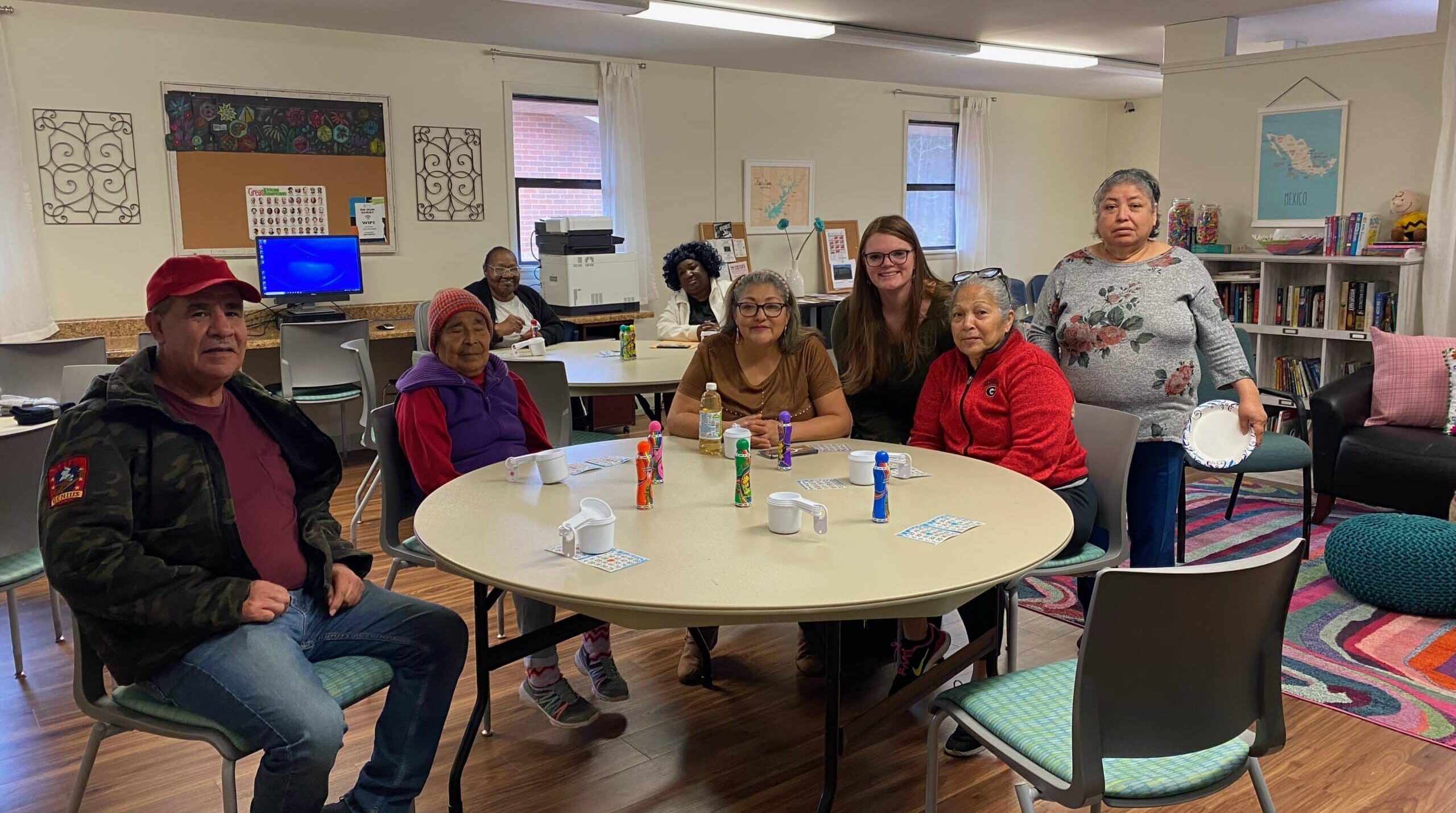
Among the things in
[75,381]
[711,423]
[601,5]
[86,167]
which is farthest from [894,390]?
[86,167]

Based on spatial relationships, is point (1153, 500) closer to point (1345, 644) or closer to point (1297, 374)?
point (1345, 644)

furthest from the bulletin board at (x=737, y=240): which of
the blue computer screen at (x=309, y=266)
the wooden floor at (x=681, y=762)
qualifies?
the wooden floor at (x=681, y=762)

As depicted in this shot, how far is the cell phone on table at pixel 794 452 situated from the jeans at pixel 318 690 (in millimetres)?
953

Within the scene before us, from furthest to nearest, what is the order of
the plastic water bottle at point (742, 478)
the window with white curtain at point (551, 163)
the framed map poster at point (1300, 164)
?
1. the window with white curtain at point (551, 163)
2. the framed map poster at point (1300, 164)
3. the plastic water bottle at point (742, 478)

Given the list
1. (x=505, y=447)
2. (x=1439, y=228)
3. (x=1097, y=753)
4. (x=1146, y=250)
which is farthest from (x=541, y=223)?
→ (x=1097, y=753)

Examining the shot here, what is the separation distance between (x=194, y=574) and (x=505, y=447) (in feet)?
3.76

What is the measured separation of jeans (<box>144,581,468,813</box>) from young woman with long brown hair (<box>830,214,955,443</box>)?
1478 millimetres

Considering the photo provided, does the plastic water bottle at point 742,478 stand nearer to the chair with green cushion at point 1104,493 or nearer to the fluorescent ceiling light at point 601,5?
the chair with green cushion at point 1104,493

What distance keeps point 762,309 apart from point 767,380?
23 centimetres

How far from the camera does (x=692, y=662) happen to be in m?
3.05

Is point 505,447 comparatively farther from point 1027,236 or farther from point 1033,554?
point 1027,236

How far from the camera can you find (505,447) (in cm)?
290

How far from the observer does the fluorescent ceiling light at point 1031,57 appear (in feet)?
24.2

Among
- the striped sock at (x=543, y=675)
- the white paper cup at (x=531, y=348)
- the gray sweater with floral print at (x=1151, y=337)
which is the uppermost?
the gray sweater with floral print at (x=1151, y=337)
